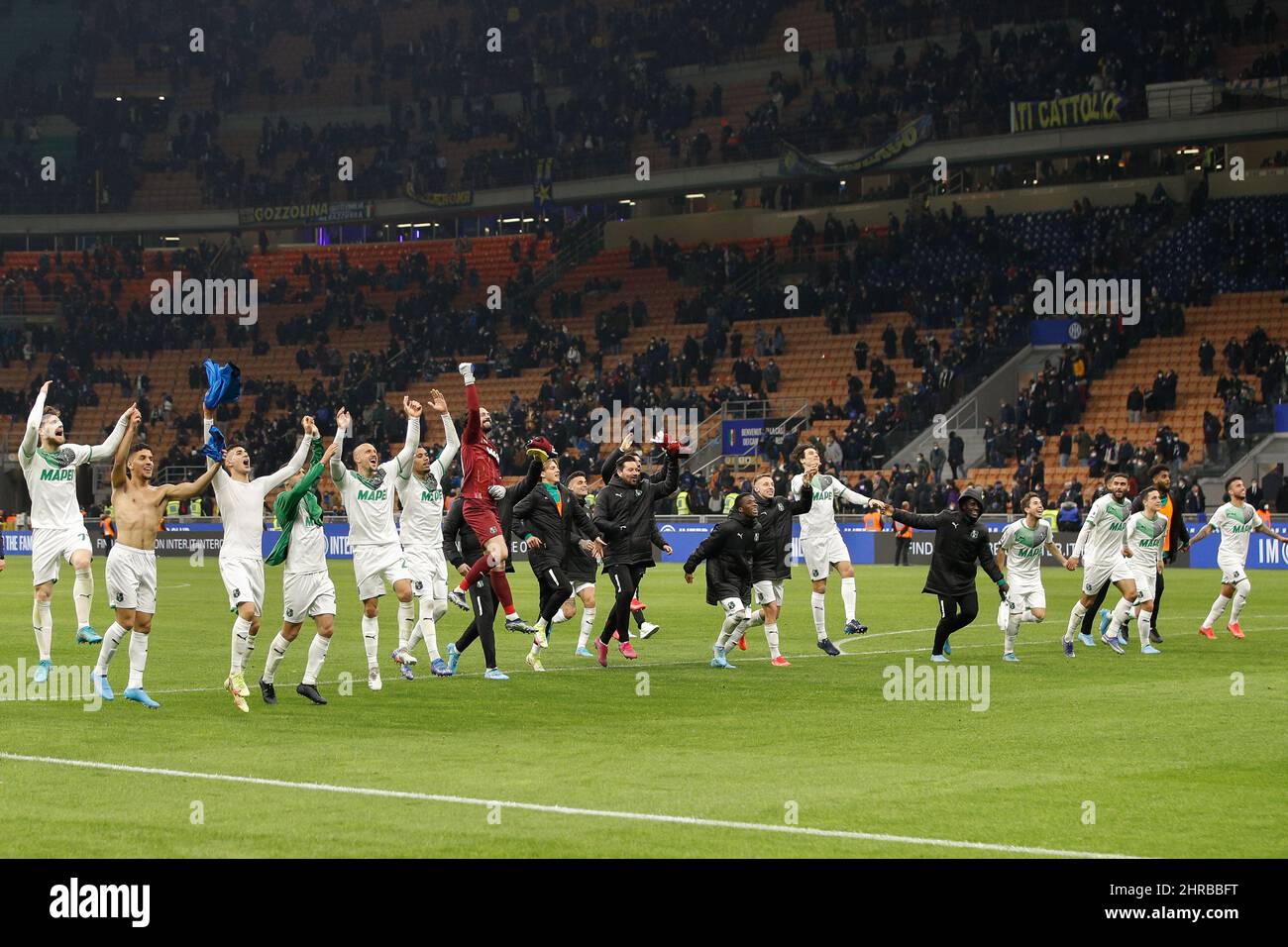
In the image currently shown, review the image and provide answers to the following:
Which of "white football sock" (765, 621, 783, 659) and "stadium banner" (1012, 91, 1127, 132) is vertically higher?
"stadium banner" (1012, 91, 1127, 132)

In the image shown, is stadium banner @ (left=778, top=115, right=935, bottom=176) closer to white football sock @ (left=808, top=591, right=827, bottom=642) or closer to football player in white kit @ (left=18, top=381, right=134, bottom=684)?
white football sock @ (left=808, top=591, right=827, bottom=642)

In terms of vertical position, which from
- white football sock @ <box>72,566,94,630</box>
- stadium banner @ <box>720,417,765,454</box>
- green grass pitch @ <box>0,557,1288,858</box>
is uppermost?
stadium banner @ <box>720,417,765,454</box>

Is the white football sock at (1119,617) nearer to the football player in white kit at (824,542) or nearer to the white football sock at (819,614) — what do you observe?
the football player in white kit at (824,542)

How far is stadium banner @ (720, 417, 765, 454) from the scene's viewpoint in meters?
55.6

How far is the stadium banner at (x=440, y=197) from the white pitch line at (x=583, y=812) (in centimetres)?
6040

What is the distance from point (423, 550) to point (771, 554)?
4.26m

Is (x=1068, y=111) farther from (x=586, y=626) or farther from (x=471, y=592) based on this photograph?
(x=471, y=592)

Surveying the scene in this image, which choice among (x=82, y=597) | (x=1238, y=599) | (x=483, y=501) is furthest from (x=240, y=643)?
(x=1238, y=599)

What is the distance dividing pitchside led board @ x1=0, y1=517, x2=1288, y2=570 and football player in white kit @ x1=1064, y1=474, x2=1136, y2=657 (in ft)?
52.0

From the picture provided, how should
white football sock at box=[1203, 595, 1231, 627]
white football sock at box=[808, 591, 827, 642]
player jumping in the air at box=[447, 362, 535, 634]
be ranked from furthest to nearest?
white football sock at box=[1203, 595, 1231, 627] → white football sock at box=[808, 591, 827, 642] → player jumping in the air at box=[447, 362, 535, 634]

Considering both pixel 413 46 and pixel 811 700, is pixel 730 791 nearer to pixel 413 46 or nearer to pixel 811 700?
pixel 811 700
